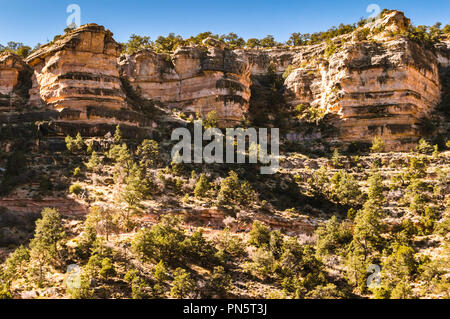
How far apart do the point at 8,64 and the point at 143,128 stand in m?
23.9

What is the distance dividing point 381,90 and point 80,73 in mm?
47024

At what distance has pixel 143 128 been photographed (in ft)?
174

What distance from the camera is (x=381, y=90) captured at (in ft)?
188

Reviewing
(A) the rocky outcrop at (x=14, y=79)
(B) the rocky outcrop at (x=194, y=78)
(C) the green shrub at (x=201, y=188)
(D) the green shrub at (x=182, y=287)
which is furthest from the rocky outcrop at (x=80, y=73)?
(D) the green shrub at (x=182, y=287)

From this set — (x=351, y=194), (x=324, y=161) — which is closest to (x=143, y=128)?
(x=324, y=161)

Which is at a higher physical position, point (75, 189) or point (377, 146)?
Answer: point (377, 146)

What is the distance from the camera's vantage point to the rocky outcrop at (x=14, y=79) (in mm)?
53156

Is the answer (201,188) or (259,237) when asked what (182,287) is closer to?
(259,237)

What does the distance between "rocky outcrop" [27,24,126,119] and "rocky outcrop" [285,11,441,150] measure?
35.3 meters

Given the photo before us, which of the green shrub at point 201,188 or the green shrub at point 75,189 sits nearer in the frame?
the green shrub at point 75,189

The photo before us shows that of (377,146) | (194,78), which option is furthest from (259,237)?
(194,78)

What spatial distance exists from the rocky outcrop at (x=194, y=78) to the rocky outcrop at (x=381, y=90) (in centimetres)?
1571

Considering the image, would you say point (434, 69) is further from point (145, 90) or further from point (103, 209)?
point (103, 209)

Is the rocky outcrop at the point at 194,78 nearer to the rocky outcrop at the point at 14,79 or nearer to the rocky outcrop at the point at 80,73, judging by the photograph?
the rocky outcrop at the point at 80,73
